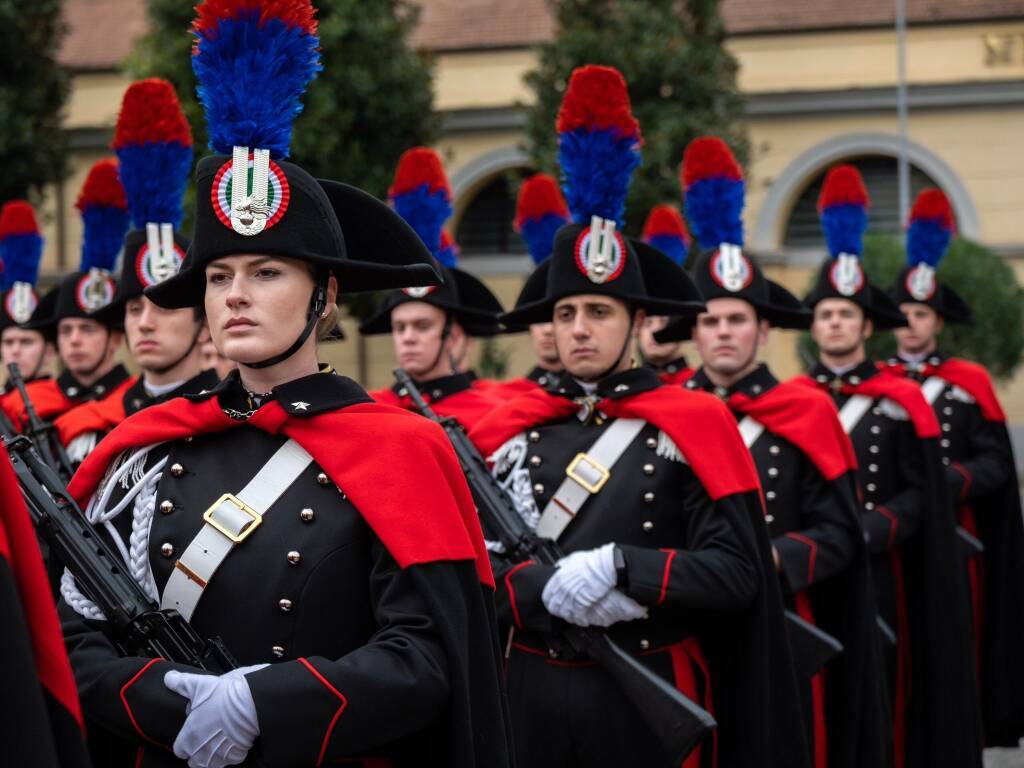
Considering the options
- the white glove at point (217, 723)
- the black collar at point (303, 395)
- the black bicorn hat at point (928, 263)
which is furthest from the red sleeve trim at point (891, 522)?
the white glove at point (217, 723)

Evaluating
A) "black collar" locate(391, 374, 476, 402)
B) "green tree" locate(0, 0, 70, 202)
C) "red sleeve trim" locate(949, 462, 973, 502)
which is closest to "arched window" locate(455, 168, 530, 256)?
"green tree" locate(0, 0, 70, 202)

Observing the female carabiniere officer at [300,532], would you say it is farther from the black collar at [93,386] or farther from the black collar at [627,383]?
the black collar at [93,386]

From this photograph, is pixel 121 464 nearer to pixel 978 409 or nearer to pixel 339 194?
pixel 339 194

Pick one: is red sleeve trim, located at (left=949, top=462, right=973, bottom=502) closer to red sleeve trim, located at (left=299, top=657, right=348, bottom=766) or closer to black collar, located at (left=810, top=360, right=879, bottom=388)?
black collar, located at (left=810, top=360, right=879, bottom=388)

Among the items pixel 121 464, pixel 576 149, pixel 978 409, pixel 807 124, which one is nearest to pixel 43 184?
pixel 807 124

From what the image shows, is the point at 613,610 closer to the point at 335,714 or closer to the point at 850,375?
the point at 335,714

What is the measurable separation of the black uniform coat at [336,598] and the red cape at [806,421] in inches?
113

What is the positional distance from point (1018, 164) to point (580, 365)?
16.7 metres

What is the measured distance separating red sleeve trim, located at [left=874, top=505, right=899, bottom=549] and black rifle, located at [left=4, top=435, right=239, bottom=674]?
14.9ft

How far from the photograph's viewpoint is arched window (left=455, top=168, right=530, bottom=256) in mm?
21250

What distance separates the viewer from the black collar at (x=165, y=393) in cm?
498

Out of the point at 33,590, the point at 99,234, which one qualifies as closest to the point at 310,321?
the point at 33,590

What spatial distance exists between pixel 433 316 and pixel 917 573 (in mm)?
2705

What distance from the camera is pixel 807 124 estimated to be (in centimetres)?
2034
